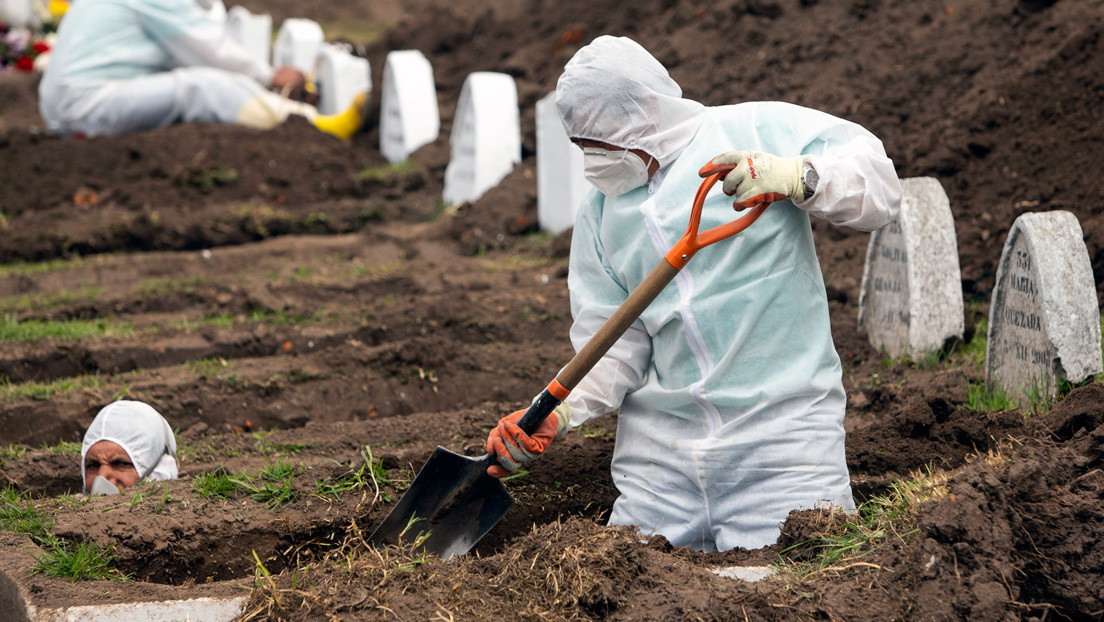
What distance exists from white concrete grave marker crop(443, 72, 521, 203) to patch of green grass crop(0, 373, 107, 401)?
422 centimetres

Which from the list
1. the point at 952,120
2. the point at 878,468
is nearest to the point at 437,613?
the point at 878,468

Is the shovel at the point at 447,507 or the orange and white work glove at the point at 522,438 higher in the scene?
the orange and white work glove at the point at 522,438

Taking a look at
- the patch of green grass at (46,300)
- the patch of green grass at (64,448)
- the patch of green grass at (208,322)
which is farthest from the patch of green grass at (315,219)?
the patch of green grass at (64,448)

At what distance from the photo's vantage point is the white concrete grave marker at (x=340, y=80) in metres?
11.5

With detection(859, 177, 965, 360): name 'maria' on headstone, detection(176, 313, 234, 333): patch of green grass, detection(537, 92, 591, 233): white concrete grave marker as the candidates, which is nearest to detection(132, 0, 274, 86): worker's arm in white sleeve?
detection(537, 92, 591, 233): white concrete grave marker

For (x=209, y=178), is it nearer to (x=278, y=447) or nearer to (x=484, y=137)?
(x=484, y=137)

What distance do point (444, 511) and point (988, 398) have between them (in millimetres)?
2271

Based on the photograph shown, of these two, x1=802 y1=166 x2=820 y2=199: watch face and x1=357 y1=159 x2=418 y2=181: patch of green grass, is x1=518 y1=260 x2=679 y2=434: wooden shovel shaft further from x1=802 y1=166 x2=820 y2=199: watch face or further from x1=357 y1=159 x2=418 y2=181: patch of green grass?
x1=357 y1=159 x2=418 y2=181: patch of green grass

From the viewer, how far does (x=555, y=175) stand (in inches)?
304

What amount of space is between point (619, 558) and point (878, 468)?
1476 millimetres

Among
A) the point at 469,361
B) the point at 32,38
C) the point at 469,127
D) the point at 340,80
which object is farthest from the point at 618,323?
the point at 32,38

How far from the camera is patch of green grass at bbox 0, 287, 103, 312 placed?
6.21 metres

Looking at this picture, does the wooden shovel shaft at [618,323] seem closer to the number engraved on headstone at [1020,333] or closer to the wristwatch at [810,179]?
the wristwatch at [810,179]

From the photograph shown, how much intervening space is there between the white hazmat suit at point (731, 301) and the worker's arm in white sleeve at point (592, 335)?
0.10m
